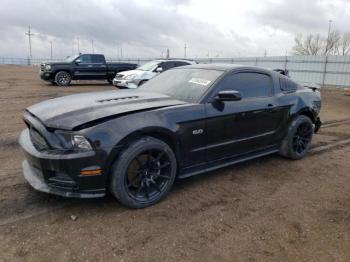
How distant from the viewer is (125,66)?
717 inches

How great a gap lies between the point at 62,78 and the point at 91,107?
14.1 m

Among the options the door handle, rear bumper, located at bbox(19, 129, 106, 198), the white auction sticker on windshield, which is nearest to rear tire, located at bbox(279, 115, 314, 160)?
the door handle

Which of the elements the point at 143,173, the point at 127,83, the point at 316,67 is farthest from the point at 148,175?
the point at 316,67

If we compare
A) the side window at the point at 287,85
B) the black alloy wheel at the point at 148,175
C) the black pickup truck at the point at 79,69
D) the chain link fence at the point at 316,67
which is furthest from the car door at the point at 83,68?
the black alloy wheel at the point at 148,175

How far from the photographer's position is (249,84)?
14.6 ft

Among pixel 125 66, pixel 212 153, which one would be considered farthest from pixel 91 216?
pixel 125 66

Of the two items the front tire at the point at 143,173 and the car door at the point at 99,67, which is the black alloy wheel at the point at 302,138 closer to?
the front tire at the point at 143,173

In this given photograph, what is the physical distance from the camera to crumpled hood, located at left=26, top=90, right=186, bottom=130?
3.08 m

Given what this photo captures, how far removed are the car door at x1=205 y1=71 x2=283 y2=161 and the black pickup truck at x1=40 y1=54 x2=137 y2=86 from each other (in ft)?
45.4

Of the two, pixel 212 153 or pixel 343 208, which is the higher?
pixel 212 153

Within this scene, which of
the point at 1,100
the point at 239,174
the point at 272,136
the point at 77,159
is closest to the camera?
the point at 77,159

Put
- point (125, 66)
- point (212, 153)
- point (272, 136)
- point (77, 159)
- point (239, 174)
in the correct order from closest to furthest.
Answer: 1. point (77, 159)
2. point (212, 153)
3. point (239, 174)
4. point (272, 136)
5. point (125, 66)

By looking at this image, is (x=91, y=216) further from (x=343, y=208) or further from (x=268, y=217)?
(x=343, y=208)

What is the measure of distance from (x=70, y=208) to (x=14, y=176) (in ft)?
4.08
